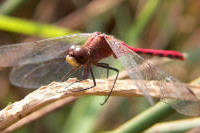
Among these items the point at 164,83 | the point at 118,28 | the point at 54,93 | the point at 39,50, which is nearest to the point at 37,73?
the point at 39,50

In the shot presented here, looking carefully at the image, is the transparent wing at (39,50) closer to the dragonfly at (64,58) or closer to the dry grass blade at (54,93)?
the dragonfly at (64,58)

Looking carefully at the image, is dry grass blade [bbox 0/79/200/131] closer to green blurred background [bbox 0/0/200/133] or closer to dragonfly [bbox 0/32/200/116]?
dragonfly [bbox 0/32/200/116]

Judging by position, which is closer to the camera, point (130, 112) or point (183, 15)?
point (130, 112)

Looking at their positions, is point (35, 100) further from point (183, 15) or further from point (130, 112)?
point (183, 15)

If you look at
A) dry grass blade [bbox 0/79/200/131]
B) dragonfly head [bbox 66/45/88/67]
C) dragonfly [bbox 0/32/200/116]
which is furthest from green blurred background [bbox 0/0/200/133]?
dry grass blade [bbox 0/79/200/131]

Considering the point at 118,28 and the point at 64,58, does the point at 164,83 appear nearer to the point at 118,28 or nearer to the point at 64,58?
the point at 64,58

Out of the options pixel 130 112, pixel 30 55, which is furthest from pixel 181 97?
pixel 130 112

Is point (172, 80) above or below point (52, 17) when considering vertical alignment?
below
